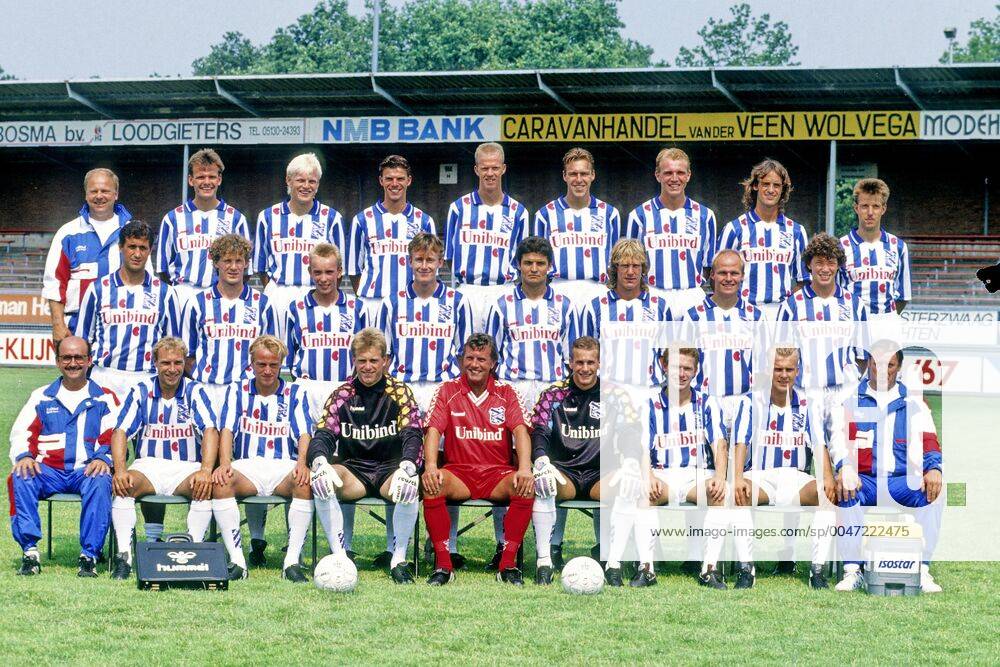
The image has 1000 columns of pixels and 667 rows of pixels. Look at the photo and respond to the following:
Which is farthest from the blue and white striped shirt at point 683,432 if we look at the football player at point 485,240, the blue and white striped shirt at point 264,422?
the blue and white striped shirt at point 264,422

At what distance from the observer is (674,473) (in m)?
6.68

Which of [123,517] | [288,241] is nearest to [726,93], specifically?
[288,241]

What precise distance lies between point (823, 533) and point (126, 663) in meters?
3.48

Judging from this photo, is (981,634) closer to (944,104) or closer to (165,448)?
(165,448)

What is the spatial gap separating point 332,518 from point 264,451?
2.04ft

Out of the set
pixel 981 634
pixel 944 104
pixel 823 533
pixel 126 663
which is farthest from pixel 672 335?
pixel 944 104

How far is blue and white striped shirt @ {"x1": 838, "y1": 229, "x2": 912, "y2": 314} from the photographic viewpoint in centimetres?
784

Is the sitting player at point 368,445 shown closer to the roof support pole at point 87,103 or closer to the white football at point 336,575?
the white football at point 336,575

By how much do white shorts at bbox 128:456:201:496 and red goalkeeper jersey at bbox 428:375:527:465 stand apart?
51.8 inches

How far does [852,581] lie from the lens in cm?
638

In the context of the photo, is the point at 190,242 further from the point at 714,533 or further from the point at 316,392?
the point at 714,533

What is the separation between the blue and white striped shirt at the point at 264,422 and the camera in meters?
6.84

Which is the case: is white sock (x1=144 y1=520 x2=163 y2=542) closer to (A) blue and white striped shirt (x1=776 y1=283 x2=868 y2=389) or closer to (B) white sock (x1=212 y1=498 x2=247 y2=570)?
(B) white sock (x1=212 y1=498 x2=247 y2=570)

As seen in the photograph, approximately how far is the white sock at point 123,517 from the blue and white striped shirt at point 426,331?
1.66 metres
